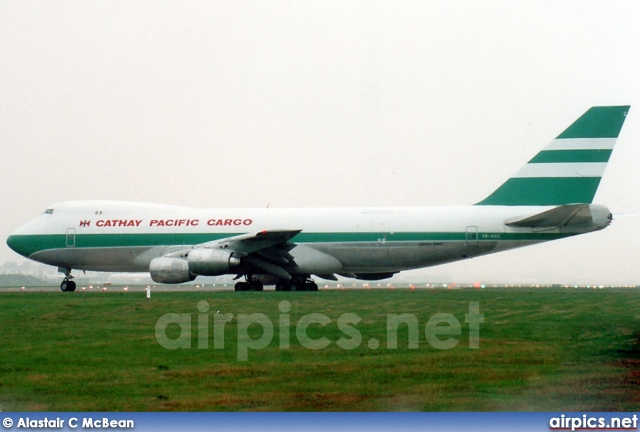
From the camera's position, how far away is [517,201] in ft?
109

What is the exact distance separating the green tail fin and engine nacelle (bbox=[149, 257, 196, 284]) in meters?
12.8

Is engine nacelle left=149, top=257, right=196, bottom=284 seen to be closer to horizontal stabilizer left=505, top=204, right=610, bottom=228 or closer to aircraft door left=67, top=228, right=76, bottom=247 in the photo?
aircraft door left=67, top=228, right=76, bottom=247

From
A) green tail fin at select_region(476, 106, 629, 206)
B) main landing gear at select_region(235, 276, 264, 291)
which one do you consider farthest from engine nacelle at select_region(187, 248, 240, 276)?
green tail fin at select_region(476, 106, 629, 206)

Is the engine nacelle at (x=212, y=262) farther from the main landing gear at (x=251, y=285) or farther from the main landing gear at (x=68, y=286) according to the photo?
the main landing gear at (x=68, y=286)

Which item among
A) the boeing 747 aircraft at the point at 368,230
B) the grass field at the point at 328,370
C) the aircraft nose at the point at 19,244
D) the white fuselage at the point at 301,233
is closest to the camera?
the grass field at the point at 328,370

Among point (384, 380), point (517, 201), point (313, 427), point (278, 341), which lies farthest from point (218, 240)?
point (313, 427)

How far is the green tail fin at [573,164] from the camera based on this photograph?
108 ft

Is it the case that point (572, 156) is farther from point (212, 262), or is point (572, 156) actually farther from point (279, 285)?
point (212, 262)

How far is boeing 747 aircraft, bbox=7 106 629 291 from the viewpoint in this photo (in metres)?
32.6

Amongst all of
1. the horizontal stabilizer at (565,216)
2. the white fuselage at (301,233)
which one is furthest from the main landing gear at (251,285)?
the horizontal stabilizer at (565,216)

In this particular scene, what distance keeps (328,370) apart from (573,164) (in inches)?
977

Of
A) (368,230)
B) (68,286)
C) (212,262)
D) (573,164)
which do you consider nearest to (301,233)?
(368,230)

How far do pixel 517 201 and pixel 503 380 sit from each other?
2416 centimetres

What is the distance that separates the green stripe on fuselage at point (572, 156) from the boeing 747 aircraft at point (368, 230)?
0.04 metres
